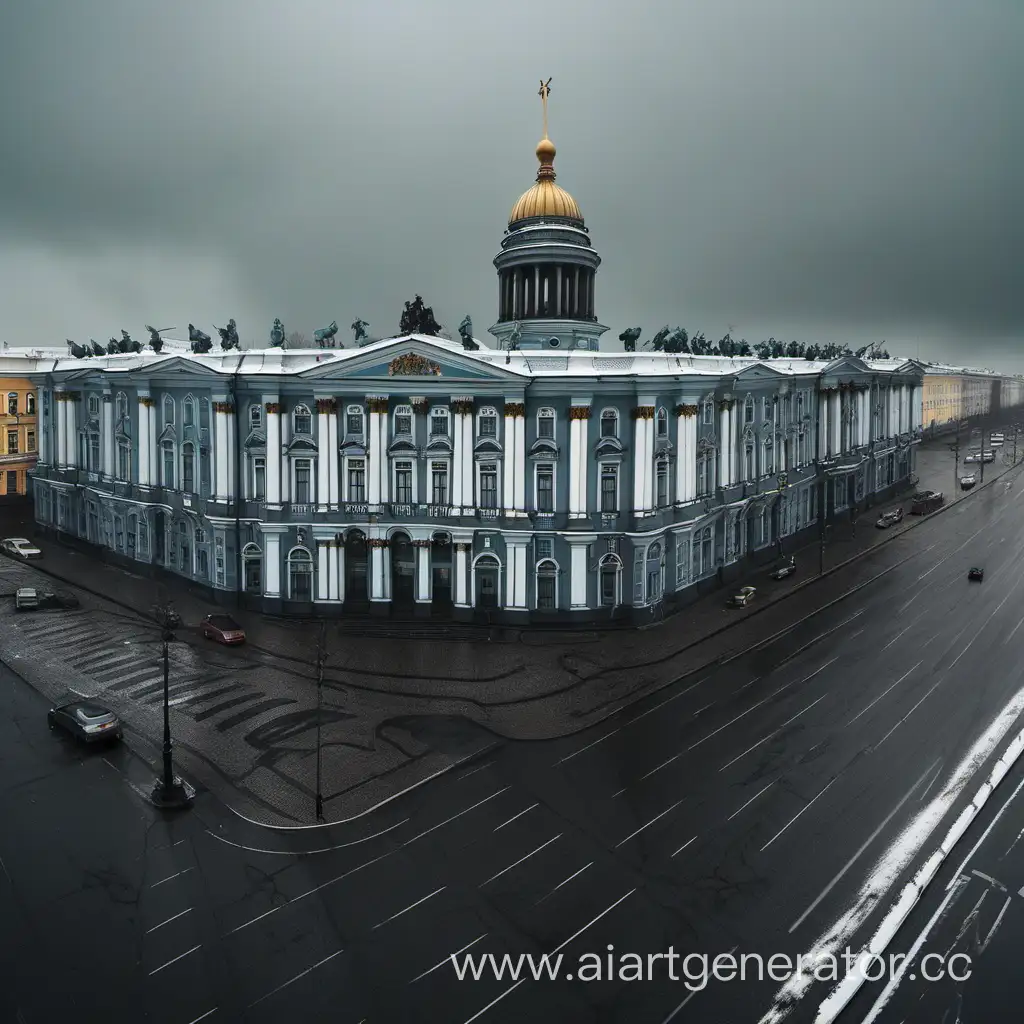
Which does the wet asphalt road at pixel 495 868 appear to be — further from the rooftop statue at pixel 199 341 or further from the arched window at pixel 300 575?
the rooftop statue at pixel 199 341

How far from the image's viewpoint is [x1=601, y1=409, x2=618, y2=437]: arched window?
47375 mm

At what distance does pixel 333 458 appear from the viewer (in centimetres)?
4931

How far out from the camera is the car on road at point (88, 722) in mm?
31312

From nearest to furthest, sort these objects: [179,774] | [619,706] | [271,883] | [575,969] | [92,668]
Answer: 1. [575,969]
2. [271,883]
3. [179,774]
4. [619,706]
5. [92,668]

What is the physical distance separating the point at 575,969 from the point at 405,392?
34.6m

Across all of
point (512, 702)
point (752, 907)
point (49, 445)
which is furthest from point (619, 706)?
point (49, 445)

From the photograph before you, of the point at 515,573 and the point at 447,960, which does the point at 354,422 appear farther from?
the point at 447,960

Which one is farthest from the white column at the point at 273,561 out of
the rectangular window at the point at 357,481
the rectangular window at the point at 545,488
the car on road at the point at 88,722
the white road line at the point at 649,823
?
the white road line at the point at 649,823

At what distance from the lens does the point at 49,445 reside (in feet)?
236

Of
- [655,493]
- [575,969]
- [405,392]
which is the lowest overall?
[575,969]

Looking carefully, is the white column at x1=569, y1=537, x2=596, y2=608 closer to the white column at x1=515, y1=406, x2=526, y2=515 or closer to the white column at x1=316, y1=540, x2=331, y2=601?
the white column at x1=515, y1=406, x2=526, y2=515

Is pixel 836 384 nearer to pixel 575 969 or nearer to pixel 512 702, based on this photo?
pixel 512 702

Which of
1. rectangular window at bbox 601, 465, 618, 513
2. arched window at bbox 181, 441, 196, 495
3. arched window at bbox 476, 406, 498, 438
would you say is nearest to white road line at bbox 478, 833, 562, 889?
rectangular window at bbox 601, 465, 618, 513

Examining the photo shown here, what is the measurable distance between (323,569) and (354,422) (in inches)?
353
